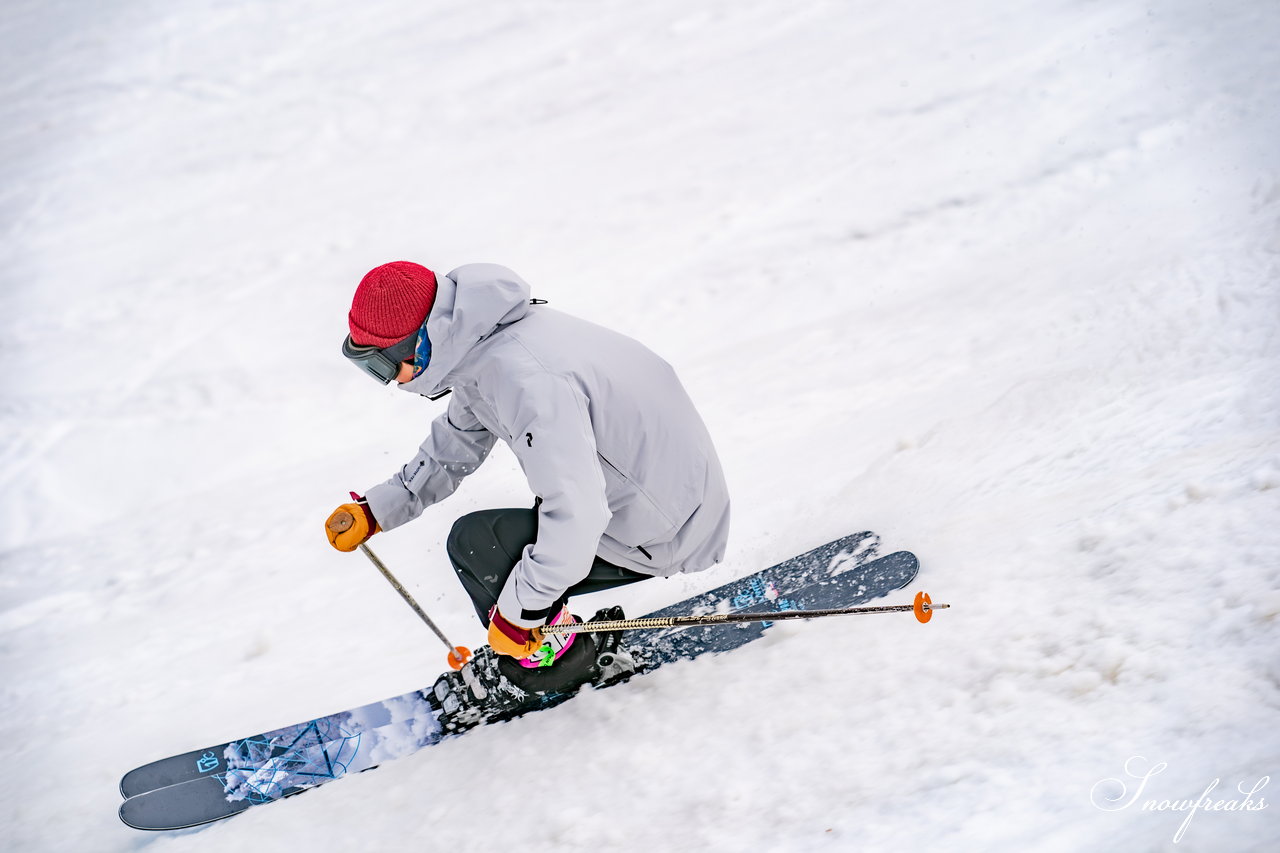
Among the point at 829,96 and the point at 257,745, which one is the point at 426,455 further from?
the point at 829,96

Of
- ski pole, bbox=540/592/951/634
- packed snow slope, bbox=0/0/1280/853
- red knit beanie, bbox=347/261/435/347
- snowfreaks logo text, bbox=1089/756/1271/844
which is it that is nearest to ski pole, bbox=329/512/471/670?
packed snow slope, bbox=0/0/1280/853

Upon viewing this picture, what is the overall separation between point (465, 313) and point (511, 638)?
95cm

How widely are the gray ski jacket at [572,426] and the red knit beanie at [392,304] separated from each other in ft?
0.14

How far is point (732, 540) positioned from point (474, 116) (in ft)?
21.5

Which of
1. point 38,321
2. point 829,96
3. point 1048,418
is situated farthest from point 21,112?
point 1048,418

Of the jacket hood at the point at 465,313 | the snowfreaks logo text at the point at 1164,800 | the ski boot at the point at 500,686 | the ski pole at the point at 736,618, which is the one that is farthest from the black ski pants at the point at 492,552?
the snowfreaks logo text at the point at 1164,800

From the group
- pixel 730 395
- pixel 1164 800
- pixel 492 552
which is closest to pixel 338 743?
pixel 492 552

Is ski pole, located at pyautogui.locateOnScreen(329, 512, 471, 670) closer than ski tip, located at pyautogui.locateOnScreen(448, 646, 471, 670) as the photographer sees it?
Yes

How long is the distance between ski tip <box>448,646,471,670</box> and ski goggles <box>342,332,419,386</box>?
126 cm

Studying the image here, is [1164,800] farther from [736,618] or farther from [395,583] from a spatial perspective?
[395,583]

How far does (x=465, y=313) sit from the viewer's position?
7.29 feet

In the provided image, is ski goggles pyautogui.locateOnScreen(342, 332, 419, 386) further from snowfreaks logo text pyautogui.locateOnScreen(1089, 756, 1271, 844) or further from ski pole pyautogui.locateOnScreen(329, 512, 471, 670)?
snowfreaks logo text pyautogui.locateOnScreen(1089, 756, 1271, 844)

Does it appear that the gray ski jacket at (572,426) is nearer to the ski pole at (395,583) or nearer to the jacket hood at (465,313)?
the jacket hood at (465,313)

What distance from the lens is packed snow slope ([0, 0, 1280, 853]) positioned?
7.95ft
